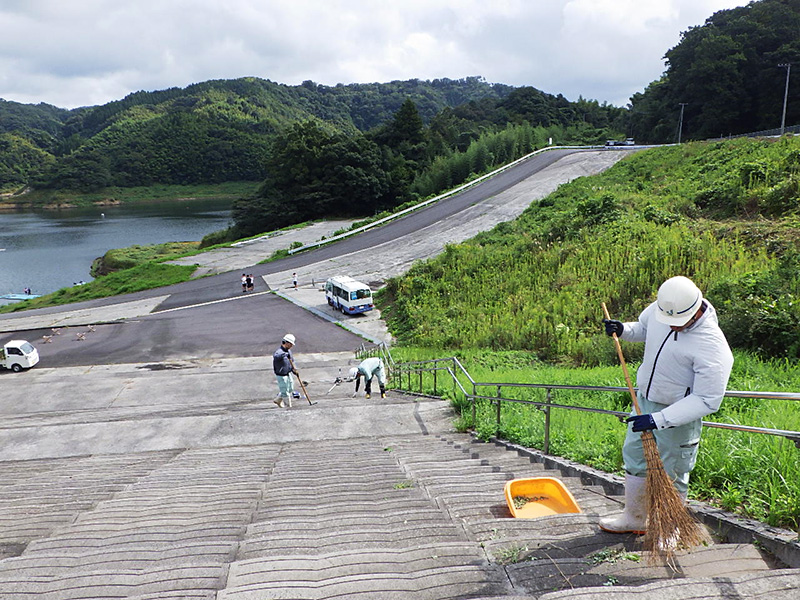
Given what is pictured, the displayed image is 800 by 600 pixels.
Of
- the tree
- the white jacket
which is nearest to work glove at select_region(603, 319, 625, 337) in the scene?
the white jacket

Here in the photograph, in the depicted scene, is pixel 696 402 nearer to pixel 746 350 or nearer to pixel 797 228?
pixel 746 350

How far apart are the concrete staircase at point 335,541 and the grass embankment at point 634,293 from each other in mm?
915

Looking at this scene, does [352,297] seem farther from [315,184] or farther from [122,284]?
[315,184]

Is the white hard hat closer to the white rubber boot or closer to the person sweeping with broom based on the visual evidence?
the person sweeping with broom

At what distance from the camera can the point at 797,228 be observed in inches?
671

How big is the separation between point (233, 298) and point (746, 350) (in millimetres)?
25809

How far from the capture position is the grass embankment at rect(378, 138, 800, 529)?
5.10 meters

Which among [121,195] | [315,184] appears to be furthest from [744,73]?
[121,195]

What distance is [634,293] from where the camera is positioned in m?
Result: 16.7

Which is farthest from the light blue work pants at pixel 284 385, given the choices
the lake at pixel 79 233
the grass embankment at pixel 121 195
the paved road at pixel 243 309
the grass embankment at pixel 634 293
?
the grass embankment at pixel 121 195

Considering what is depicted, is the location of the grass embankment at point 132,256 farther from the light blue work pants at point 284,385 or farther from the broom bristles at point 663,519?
the broom bristles at point 663,519

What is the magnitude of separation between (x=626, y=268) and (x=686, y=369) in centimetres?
1601

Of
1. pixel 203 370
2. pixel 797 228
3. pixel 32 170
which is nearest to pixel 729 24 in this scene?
pixel 797 228

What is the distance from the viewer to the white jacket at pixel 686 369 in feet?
10.7
